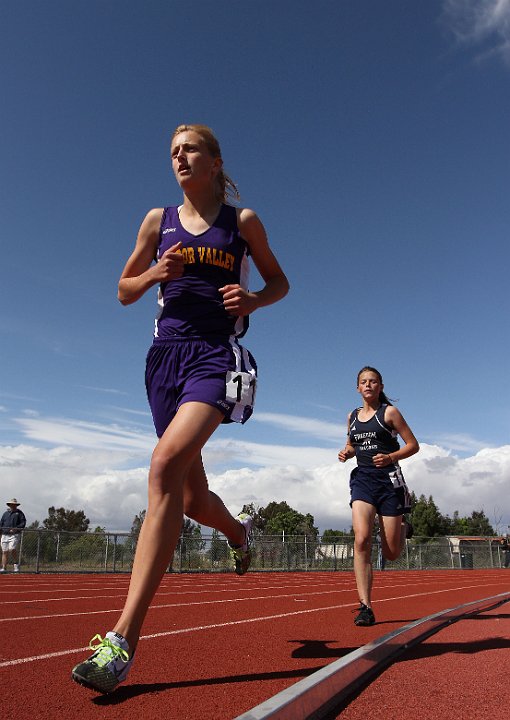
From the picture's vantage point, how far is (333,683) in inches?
89.9

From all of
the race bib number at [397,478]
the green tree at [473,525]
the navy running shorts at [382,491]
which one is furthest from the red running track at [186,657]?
the green tree at [473,525]

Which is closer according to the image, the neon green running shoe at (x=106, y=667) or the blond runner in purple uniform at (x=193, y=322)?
the neon green running shoe at (x=106, y=667)

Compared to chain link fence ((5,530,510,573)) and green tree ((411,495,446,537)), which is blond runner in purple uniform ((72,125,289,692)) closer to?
chain link fence ((5,530,510,573))

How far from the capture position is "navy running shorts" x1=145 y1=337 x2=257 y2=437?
2.92m

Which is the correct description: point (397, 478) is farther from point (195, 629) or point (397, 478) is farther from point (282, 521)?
point (282, 521)

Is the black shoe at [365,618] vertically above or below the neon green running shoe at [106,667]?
below

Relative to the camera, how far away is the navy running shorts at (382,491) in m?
5.52

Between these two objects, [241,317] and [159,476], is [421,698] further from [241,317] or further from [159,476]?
[241,317]

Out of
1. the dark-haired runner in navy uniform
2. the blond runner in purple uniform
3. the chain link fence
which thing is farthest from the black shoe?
the chain link fence

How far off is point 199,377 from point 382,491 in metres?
3.08

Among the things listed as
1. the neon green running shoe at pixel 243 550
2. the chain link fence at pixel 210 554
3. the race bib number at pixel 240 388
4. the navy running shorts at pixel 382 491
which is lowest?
the chain link fence at pixel 210 554

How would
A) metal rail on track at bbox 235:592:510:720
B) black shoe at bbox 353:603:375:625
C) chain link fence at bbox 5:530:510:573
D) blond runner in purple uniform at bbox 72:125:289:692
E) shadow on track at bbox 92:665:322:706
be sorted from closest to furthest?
1. metal rail on track at bbox 235:592:510:720
2. shadow on track at bbox 92:665:322:706
3. blond runner in purple uniform at bbox 72:125:289:692
4. black shoe at bbox 353:603:375:625
5. chain link fence at bbox 5:530:510:573

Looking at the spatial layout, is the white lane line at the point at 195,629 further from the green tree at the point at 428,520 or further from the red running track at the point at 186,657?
the green tree at the point at 428,520

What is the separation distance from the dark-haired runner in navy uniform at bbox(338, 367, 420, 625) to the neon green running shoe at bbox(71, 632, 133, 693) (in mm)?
3219
